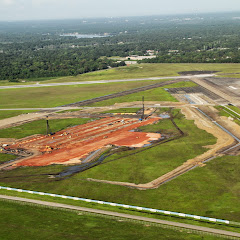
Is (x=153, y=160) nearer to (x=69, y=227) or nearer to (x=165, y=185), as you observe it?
(x=165, y=185)

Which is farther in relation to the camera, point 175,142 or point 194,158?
point 175,142

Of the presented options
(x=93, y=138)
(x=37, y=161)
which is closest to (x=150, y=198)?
(x=37, y=161)

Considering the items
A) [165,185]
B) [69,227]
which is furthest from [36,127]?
[69,227]

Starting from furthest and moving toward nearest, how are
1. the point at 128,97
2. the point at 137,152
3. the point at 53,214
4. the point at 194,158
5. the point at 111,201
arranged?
1. the point at 128,97
2. the point at 137,152
3. the point at 194,158
4. the point at 111,201
5. the point at 53,214

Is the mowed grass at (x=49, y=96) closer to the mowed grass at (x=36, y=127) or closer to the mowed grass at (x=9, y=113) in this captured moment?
the mowed grass at (x=9, y=113)

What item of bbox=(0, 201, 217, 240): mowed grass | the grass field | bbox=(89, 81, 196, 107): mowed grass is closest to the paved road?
bbox=(0, 201, 217, 240): mowed grass

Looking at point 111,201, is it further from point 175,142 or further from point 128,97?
point 128,97
